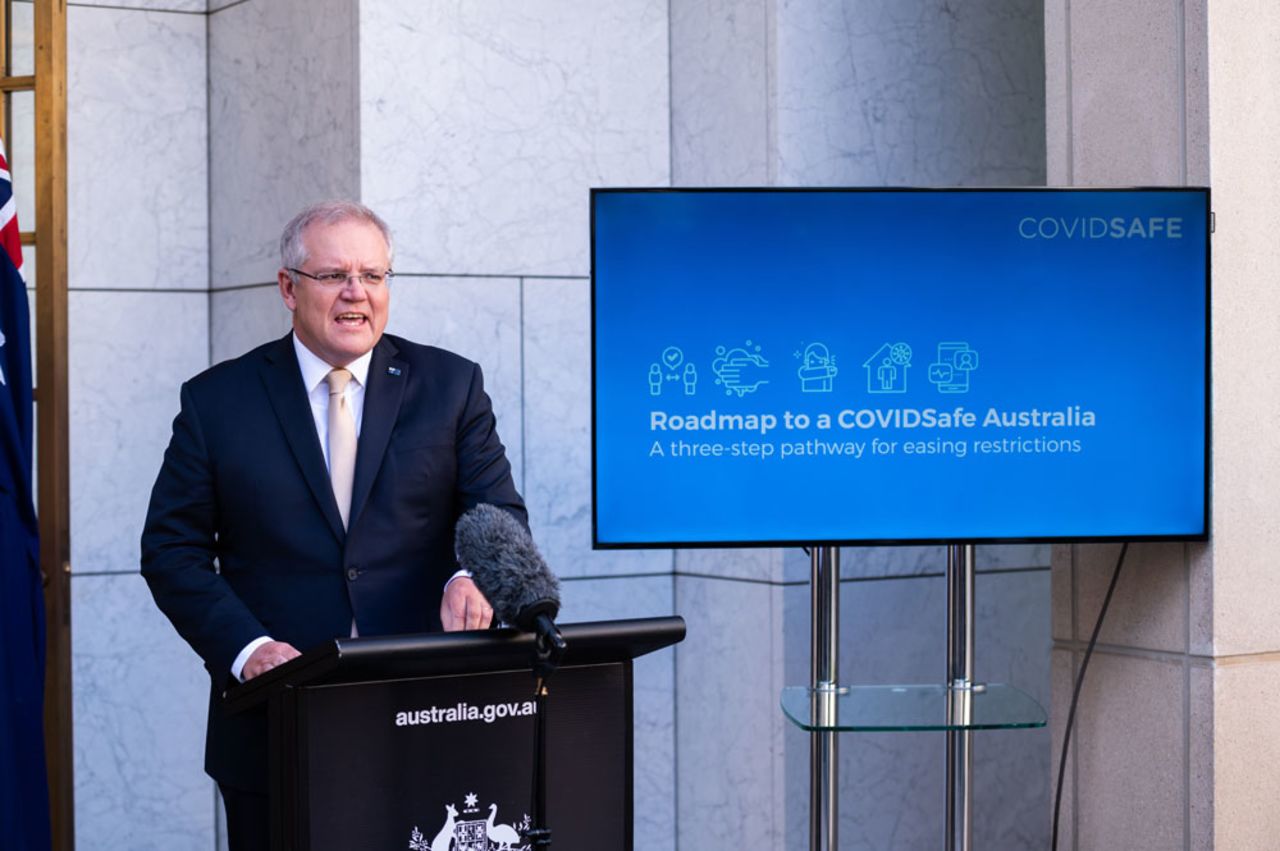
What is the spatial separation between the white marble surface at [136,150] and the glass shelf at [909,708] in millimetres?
2422

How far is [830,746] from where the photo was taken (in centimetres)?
352

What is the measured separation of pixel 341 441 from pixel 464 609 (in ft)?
1.61

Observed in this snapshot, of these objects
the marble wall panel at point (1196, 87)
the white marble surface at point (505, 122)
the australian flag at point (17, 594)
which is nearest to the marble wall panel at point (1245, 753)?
the marble wall panel at point (1196, 87)

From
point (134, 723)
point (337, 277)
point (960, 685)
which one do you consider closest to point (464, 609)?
point (337, 277)

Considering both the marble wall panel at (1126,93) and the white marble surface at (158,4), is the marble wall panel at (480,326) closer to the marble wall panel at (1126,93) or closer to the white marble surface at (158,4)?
the white marble surface at (158,4)

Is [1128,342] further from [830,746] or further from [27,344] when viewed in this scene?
[27,344]

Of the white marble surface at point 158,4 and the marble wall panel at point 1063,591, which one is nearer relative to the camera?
the marble wall panel at point 1063,591

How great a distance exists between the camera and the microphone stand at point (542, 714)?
222cm

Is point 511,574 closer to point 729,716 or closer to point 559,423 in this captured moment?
point 559,423

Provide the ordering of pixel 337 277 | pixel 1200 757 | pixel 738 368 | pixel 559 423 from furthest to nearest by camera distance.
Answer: pixel 559 423
pixel 1200 757
pixel 738 368
pixel 337 277

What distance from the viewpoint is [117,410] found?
15.6ft

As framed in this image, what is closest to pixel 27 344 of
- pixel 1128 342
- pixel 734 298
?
pixel 734 298

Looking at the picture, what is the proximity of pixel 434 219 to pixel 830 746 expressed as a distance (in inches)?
73.6

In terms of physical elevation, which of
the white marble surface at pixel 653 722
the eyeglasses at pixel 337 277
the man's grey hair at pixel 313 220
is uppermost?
the man's grey hair at pixel 313 220
